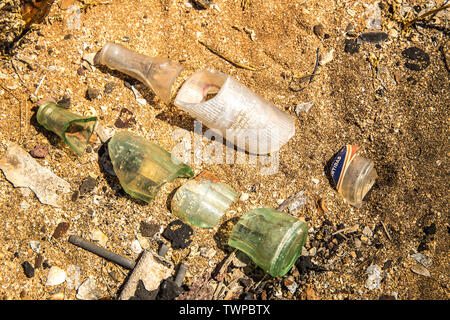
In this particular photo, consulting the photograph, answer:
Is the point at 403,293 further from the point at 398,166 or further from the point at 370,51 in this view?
the point at 370,51

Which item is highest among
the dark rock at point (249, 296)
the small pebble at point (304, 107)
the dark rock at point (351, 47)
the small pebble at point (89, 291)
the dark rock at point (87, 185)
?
the dark rock at point (351, 47)

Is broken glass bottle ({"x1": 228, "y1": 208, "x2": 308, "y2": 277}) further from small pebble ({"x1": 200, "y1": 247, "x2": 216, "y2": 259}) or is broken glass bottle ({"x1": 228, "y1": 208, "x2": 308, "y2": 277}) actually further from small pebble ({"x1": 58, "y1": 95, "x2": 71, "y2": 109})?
small pebble ({"x1": 58, "y1": 95, "x2": 71, "y2": 109})

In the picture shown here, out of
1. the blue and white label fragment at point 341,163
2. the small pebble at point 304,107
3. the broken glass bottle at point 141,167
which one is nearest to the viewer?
the broken glass bottle at point 141,167

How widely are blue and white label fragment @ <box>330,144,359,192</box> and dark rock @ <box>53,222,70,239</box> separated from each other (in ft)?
4.58

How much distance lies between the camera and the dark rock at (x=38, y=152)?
74.3 inches

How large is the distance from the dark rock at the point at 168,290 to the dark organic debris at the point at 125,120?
0.83 meters

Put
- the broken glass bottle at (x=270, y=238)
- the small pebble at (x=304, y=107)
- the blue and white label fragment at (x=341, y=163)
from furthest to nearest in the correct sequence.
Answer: the small pebble at (x=304, y=107)
the blue and white label fragment at (x=341, y=163)
the broken glass bottle at (x=270, y=238)

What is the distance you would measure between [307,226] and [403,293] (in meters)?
0.58

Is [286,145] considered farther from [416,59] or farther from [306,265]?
[416,59]

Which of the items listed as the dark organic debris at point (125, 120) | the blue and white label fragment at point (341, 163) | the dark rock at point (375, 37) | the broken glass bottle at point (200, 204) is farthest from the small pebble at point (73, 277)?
the dark rock at point (375, 37)

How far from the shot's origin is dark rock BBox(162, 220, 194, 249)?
1881mm

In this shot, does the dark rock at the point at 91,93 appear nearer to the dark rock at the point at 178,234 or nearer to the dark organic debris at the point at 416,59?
the dark rock at the point at 178,234

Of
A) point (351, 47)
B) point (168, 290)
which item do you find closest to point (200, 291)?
point (168, 290)
